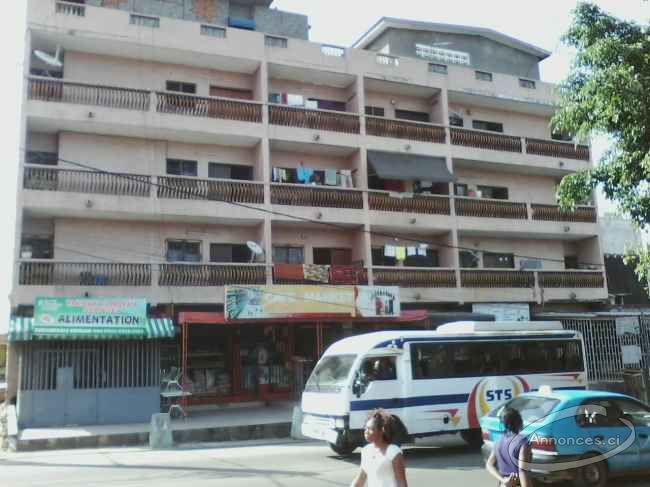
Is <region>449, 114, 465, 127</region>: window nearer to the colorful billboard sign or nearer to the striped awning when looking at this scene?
the colorful billboard sign

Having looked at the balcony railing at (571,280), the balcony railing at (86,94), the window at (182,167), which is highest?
the balcony railing at (86,94)

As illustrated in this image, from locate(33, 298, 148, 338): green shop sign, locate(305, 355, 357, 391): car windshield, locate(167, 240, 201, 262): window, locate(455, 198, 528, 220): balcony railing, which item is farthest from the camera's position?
locate(455, 198, 528, 220): balcony railing

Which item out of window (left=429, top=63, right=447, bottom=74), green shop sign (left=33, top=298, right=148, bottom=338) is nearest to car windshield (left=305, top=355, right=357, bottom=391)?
green shop sign (left=33, top=298, right=148, bottom=338)

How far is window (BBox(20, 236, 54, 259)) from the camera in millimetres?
19802

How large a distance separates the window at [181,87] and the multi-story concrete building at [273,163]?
0.24 ft

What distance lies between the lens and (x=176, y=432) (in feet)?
50.3

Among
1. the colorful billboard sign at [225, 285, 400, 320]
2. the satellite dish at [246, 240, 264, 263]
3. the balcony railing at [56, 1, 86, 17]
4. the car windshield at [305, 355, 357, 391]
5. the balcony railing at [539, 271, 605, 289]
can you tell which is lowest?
the car windshield at [305, 355, 357, 391]

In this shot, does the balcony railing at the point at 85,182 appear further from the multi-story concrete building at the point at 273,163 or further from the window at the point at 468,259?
the window at the point at 468,259

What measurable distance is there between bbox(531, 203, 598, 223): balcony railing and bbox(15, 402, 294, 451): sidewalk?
14.5 m

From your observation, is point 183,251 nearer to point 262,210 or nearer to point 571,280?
point 262,210

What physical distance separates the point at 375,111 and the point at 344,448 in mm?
16662

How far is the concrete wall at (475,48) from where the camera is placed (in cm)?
2816

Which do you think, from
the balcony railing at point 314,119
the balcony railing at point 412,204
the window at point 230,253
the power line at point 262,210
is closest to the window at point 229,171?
the power line at point 262,210

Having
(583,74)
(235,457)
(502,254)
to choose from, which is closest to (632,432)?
(583,74)
